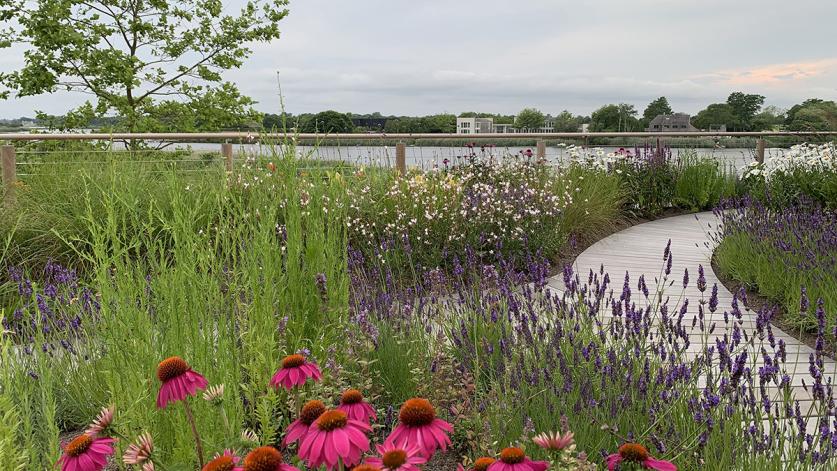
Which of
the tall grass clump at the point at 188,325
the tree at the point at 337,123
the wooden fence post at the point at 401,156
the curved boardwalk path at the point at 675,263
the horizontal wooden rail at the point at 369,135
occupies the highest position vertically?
the tree at the point at 337,123

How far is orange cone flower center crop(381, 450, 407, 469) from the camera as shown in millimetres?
1103

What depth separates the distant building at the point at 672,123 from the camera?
43.3 ft

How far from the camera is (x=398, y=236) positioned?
6.43 m

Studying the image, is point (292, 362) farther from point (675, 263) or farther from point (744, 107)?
point (744, 107)

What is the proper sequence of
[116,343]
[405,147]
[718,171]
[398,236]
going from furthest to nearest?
[718,171] → [405,147] → [398,236] → [116,343]

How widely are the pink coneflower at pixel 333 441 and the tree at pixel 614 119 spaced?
488 inches

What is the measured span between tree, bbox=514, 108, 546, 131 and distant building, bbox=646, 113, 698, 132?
7.01 feet

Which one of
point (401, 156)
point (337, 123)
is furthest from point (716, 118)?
point (337, 123)

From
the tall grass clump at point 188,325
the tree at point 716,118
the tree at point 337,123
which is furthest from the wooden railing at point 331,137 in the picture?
the tall grass clump at point 188,325

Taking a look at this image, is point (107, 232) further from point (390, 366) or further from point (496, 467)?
point (496, 467)

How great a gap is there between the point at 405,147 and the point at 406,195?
2.52m

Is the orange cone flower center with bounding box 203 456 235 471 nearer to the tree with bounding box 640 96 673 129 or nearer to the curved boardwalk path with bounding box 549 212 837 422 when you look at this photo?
the curved boardwalk path with bounding box 549 212 837 422

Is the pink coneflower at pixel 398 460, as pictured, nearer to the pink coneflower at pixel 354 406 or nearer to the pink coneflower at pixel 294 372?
the pink coneflower at pixel 354 406

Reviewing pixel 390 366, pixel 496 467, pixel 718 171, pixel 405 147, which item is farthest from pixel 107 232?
pixel 718 171
